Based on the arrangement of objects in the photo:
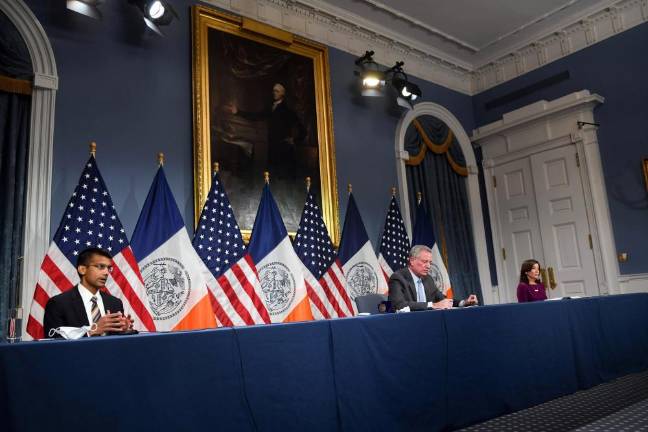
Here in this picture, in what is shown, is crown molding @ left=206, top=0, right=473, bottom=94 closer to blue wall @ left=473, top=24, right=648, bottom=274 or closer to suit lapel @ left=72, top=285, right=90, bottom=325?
blue wall @ left=473, top=24, right=648, bottom=274

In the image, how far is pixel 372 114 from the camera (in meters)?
6.09

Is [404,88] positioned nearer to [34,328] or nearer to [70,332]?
[34,328]

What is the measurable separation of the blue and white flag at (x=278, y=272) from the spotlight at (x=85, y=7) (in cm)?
206

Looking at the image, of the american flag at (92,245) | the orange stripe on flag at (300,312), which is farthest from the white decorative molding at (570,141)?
the american flag at (92,245)

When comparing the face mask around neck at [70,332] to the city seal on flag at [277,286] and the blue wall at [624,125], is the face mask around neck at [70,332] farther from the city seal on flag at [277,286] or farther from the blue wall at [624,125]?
the blue wall at [624,125]

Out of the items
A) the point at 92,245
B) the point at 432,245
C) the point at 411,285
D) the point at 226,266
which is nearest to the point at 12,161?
the point at 92,245

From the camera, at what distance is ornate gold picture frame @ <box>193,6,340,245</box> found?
4559mm

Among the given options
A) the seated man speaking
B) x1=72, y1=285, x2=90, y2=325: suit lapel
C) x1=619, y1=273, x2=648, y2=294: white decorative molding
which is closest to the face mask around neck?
x1=72, y1=285, x2=90, y2=325: suit lapel

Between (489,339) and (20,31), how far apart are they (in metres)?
3.96

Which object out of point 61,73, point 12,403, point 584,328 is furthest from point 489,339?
point 61,73

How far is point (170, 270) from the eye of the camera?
3.77m

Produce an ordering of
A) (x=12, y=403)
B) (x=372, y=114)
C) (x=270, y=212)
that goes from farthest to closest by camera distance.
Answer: (x=372, y=114)
(x=270, y=212)
(x=12, y=403)

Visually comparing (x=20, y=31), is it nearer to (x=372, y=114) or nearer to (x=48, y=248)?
(x=48, y=248)

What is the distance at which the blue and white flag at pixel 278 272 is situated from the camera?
434 cm
